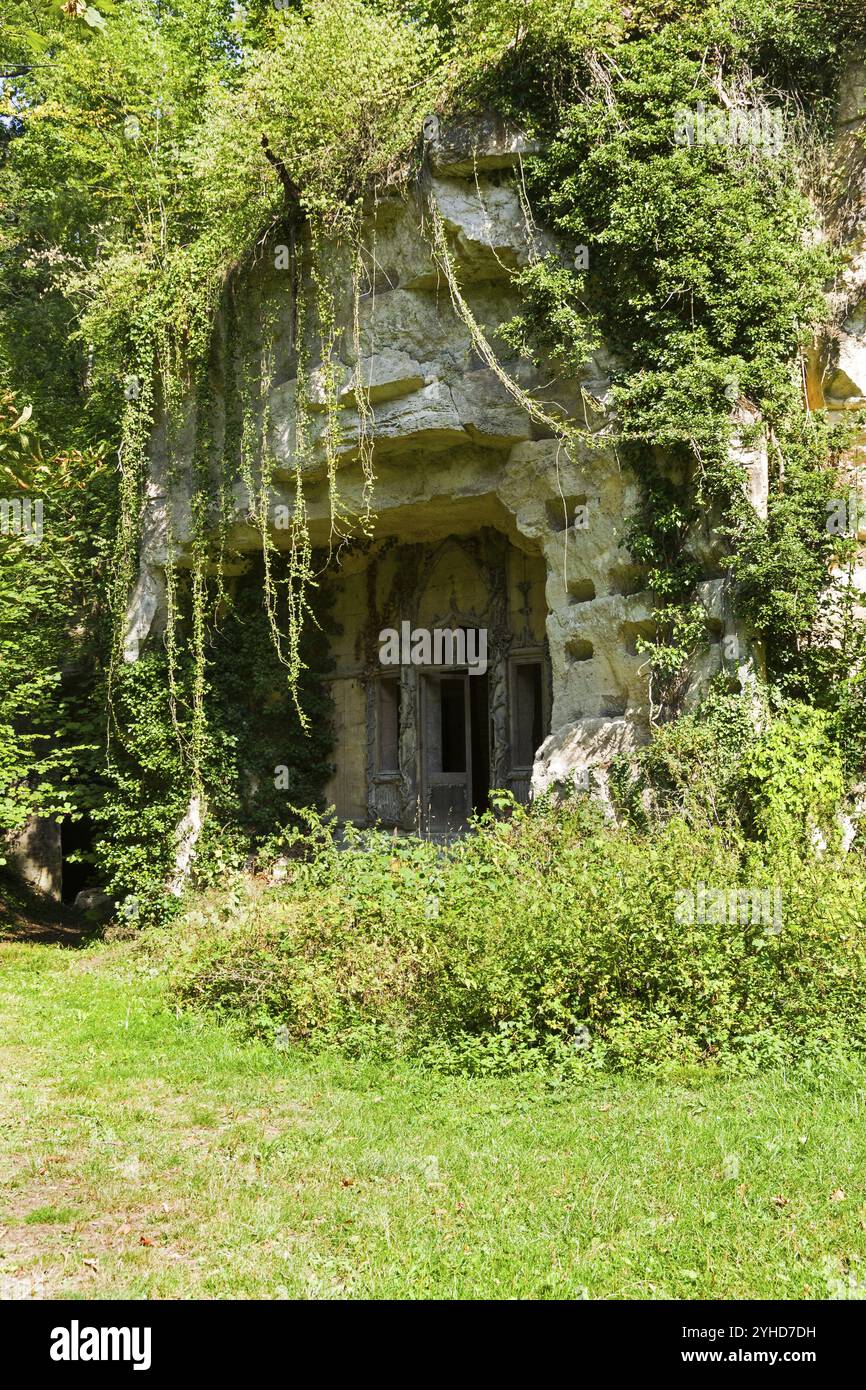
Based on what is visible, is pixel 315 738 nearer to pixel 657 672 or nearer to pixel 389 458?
pixel 389 458

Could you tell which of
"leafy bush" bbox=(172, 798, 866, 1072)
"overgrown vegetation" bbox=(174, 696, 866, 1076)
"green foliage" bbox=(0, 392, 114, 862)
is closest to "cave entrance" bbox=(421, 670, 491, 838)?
"green foliage" bbox=(0, 392, 114, 862)

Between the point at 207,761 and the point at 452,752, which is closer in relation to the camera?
the point at 207,761

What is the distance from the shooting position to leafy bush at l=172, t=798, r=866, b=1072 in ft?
22.2

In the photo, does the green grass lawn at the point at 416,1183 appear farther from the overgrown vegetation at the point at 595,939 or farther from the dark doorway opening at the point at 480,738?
the dark doorway opening at the point at 480,738

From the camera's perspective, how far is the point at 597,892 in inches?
288

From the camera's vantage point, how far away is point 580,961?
6965 millimetres

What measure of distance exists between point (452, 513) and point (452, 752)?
3.32 meters

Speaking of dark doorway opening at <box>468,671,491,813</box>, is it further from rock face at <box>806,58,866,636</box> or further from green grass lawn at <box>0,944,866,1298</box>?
green grass lawn at <box>0,944,866,1298</box>

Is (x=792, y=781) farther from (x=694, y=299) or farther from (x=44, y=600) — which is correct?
(x=44, y=600)

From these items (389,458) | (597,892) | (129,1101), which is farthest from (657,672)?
(129,1101)

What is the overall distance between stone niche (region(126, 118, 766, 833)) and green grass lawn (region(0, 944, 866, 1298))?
14.4ft

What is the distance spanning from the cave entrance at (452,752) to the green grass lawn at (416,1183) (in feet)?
23.2

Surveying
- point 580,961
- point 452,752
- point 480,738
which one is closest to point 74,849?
point 452,752

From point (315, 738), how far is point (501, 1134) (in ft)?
30.3
